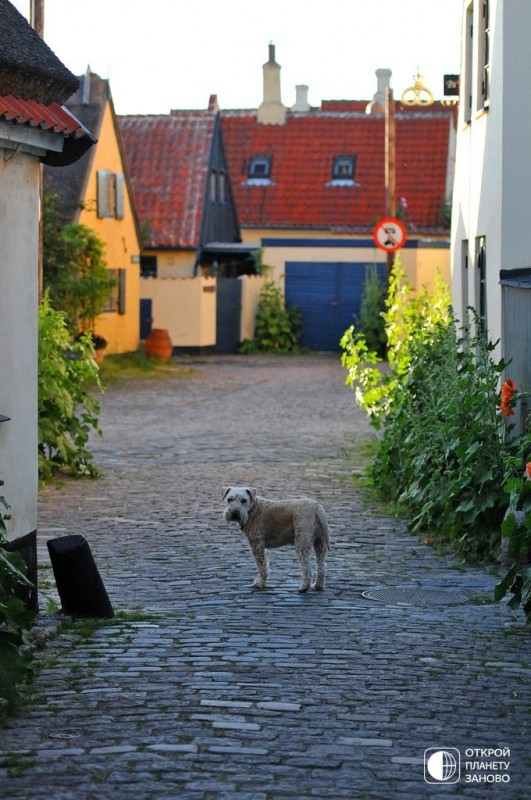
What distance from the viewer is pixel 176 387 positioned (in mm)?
29594

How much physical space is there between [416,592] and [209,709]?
11.5ft

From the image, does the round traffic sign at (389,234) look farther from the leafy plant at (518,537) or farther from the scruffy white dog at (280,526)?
the leafy plant at (518,537)

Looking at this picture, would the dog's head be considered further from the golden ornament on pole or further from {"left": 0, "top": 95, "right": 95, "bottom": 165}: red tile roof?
the golden ornament on pole

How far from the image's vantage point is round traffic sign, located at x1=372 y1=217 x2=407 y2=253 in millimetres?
33750

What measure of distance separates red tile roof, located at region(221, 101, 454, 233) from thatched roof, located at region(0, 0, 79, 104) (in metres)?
36.3

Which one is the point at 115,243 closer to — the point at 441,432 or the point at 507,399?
the point at 441,432

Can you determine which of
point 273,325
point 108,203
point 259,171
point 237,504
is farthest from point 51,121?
point 259,171

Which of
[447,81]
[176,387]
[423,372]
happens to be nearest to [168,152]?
[176,387]

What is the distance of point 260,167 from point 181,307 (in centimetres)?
1049

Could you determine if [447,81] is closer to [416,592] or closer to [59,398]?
[59,398]

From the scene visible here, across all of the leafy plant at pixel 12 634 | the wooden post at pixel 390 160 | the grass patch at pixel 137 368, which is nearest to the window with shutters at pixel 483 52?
the leafy plant at pixel 12 634

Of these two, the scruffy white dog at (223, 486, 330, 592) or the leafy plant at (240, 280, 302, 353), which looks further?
the leafy plant at (240, 280, 302, 353)

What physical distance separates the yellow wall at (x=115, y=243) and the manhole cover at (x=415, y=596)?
25803mm

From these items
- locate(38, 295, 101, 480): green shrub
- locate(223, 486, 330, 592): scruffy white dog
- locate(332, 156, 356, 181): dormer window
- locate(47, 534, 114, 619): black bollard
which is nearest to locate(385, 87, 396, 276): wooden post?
locate(332, 156, 356, 181): dormer window
